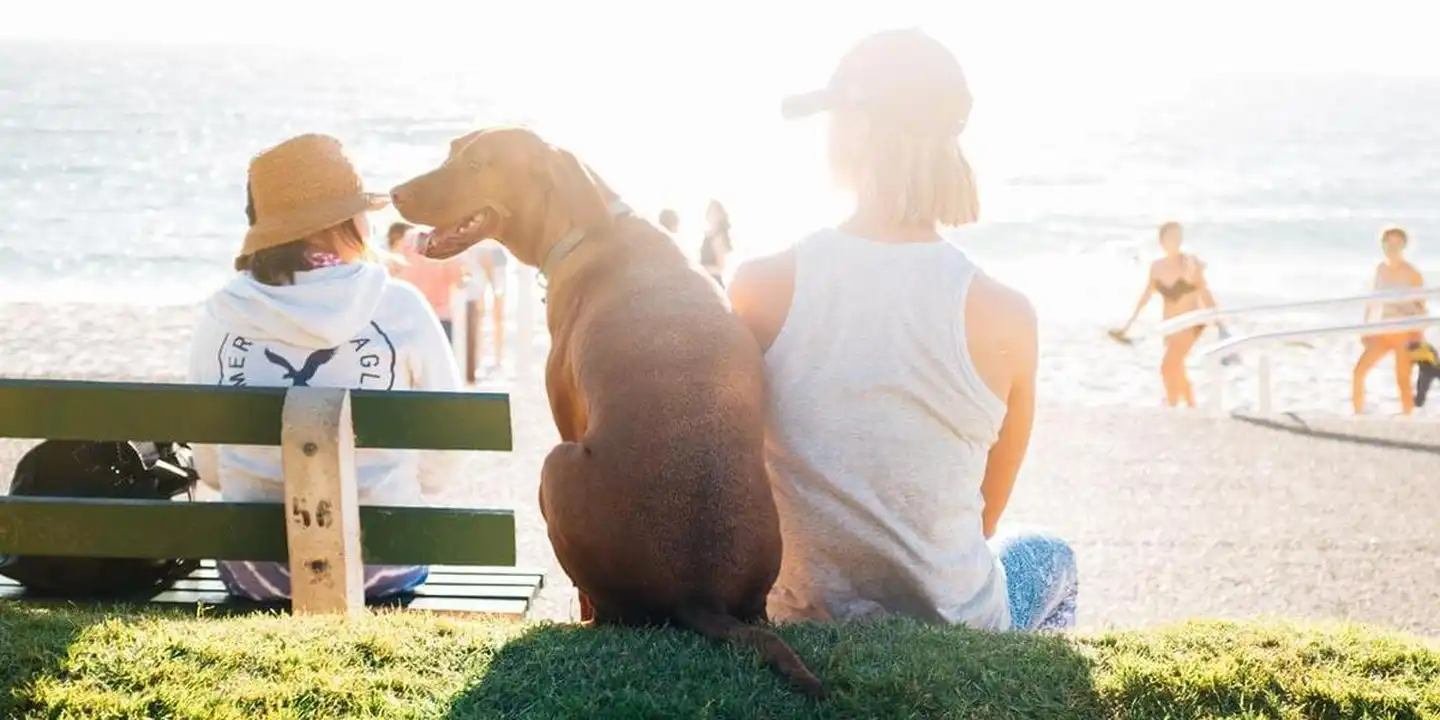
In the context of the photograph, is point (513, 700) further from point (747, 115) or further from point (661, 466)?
point (747, 115)

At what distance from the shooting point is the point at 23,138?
6544 cm

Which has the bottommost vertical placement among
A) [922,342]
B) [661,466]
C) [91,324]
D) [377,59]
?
[91,324]

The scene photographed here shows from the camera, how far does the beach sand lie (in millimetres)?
6852

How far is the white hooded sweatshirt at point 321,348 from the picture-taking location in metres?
4.13

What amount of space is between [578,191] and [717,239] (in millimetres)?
10614

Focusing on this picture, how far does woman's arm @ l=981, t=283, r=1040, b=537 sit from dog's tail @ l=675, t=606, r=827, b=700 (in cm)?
89

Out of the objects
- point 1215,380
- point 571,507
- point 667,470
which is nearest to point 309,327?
point 571,507

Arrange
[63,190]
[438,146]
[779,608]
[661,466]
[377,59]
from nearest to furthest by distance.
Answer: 1. [661,466]
2. [779,608]
3. [63,190]
4. [438,146]
5. [377,59]

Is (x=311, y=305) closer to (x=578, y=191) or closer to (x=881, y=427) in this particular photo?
(x=578, y=191)

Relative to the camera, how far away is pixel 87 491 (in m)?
4.16

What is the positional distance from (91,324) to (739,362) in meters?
→ 19.5

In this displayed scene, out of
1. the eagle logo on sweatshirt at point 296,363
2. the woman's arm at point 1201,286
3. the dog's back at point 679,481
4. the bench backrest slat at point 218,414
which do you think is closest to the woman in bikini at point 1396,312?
the woman's arm at point 1201,286

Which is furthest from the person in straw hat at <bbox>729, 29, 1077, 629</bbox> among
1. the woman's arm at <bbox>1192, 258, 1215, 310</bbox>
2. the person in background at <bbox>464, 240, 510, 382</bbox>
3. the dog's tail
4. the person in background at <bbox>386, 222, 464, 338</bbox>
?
the woman's arm at <bbox>1192, 258, 1215, 310</bbox>

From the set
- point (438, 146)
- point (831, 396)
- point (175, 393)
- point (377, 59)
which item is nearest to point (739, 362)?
point (831, 396)
